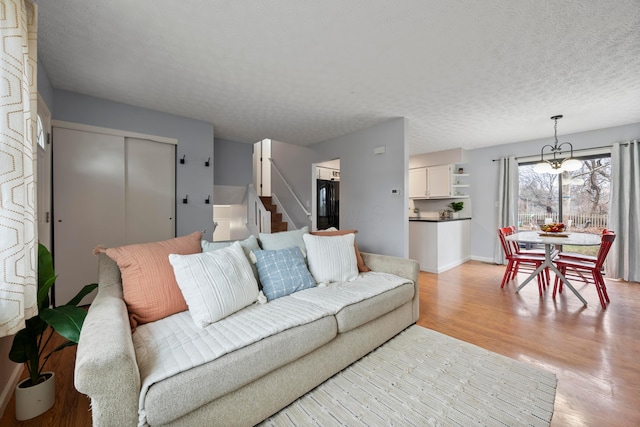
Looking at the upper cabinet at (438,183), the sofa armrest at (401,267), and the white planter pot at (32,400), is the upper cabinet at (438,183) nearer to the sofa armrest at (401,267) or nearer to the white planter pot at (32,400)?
the sofa armrest at (401,267)

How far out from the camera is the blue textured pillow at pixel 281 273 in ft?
6.50

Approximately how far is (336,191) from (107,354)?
5032mm

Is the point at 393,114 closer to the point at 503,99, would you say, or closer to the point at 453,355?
the point at 503,99

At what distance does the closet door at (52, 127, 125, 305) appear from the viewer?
9.68ft

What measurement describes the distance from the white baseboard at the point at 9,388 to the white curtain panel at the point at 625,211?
6.84 metres

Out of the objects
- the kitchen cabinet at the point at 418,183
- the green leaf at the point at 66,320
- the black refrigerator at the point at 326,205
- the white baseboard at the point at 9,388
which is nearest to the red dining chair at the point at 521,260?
the kitchen cabinet at the point at 418,183

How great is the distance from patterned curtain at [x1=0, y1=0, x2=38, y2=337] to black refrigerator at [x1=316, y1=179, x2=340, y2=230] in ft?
14.2

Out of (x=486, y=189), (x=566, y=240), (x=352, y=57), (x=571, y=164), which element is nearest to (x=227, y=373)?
→ (x=352, y=57)

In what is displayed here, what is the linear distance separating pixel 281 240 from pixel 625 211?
523cm

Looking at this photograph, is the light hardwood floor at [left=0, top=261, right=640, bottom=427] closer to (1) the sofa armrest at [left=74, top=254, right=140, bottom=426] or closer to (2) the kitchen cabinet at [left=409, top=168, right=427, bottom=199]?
(1) the sofa armrest at [left=74, top=254, right=140, bottom=426]

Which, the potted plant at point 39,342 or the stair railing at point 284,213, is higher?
the stair railing at point 284,213

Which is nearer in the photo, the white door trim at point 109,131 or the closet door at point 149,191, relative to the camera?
the white door trim at point 109,131

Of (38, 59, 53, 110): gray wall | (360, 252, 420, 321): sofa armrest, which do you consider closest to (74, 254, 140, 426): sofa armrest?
(360, 252, 420, 321): sofa armrest

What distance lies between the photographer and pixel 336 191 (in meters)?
5.77
